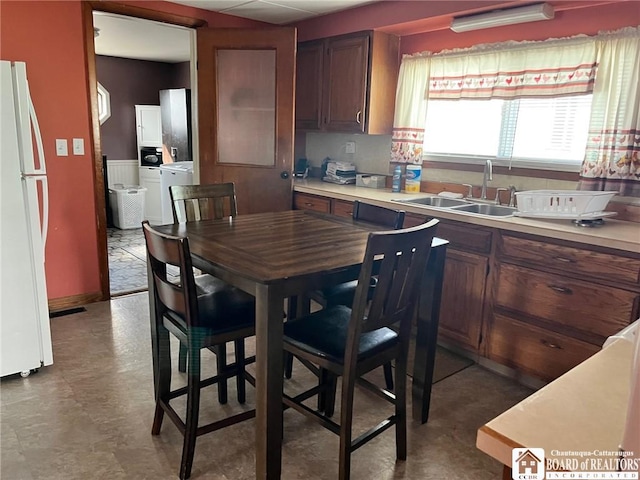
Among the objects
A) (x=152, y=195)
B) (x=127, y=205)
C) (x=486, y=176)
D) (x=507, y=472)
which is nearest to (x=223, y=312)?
(x=507, y=472)

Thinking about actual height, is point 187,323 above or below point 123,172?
below

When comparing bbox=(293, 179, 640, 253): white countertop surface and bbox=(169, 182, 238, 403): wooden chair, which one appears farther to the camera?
bbox=(169, 182, 238, 403): wooden chair

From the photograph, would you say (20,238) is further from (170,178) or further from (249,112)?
(170,178)

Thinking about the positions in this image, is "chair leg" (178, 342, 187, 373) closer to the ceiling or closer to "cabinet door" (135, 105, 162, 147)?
the ceiling

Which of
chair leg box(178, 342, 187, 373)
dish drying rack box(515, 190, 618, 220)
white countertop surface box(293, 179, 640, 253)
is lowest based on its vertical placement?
chair leg box(178, 342, 187, 373)

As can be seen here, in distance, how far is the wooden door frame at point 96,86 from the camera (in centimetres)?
322

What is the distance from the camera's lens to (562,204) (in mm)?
2494

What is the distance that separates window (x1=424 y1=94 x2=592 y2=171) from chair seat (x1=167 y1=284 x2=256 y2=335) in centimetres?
211

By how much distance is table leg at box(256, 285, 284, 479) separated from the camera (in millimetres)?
1543

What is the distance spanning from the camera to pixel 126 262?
4.62m

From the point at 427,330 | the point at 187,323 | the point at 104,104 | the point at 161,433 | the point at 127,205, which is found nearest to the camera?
the point at 187,323

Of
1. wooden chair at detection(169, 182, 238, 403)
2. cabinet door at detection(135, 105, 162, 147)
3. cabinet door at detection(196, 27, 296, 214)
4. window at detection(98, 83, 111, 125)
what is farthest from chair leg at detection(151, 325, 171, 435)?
window at detection(98, 83, 111, 125)

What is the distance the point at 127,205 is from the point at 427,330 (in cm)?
500

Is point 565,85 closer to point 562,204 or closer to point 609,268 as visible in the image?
point 562,204
